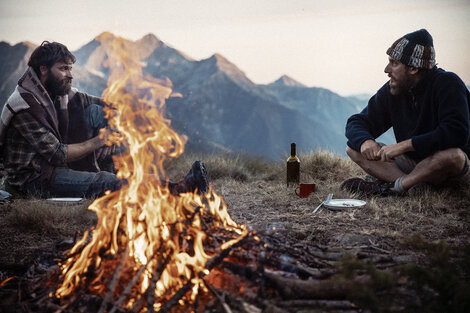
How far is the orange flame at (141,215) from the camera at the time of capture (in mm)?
2219

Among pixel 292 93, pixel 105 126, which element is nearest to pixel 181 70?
pixel 292 93

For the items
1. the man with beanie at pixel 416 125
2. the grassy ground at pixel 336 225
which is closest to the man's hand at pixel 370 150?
the man with beanie at pixel 416 125

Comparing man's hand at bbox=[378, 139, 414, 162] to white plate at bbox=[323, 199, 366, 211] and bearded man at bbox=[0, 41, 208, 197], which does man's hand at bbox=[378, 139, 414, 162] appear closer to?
white plate at bbox=[323, 199, 366, 211]

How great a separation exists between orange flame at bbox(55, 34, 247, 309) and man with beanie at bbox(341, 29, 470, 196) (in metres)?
2.48

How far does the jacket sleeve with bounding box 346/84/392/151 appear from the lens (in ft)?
15.8

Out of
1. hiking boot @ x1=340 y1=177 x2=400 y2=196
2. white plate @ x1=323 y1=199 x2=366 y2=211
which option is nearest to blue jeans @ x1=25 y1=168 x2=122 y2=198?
white plate @ x1=323 y1=199 x2=366 y2=211

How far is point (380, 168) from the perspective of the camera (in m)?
4.90

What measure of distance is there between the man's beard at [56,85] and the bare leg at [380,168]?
384 centimetres

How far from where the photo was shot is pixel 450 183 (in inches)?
177

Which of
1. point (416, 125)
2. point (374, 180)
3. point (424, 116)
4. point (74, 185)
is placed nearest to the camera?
point (424, 116)

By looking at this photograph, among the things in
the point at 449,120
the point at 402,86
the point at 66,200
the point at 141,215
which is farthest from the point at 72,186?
the point at 449,120

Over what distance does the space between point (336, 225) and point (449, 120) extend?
1.75 meters

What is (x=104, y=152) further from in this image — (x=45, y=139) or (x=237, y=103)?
(x=237, y=103)

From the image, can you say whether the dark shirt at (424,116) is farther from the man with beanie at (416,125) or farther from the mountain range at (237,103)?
the mountain range at (237,103)
